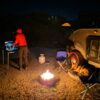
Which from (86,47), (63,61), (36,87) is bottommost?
(36,87)

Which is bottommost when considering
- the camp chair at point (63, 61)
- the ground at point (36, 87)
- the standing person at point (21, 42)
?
the ground at point (36, 87)

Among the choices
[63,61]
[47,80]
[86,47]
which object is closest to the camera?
[47,80]

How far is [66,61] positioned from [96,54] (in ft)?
8.93

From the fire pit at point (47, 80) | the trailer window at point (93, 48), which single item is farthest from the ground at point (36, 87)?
the trailer window at point (93, 48)

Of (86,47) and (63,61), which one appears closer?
(86,47)

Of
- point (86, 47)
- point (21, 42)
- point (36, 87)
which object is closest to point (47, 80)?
point (36, 87)

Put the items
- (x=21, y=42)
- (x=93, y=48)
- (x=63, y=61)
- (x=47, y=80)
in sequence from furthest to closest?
1. (x=63, y=61)
2. (x=21, y=42)
3. (x=47, y=80)
4. (x=93, y=48)

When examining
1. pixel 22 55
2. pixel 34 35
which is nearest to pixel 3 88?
pixel 22 55

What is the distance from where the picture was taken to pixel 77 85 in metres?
8.95

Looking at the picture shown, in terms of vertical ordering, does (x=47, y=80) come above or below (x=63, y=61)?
below

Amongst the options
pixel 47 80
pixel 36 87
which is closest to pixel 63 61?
pixel 47 80

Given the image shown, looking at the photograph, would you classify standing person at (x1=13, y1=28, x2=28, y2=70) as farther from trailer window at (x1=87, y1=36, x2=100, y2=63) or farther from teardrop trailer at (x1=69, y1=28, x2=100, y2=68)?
trailer window at (x1=87, y1=36, x2=100, y2=63)

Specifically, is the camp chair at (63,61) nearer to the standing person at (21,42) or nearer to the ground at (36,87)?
the ground at (36,87)

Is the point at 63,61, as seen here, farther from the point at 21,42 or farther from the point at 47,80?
the point at 47,80
